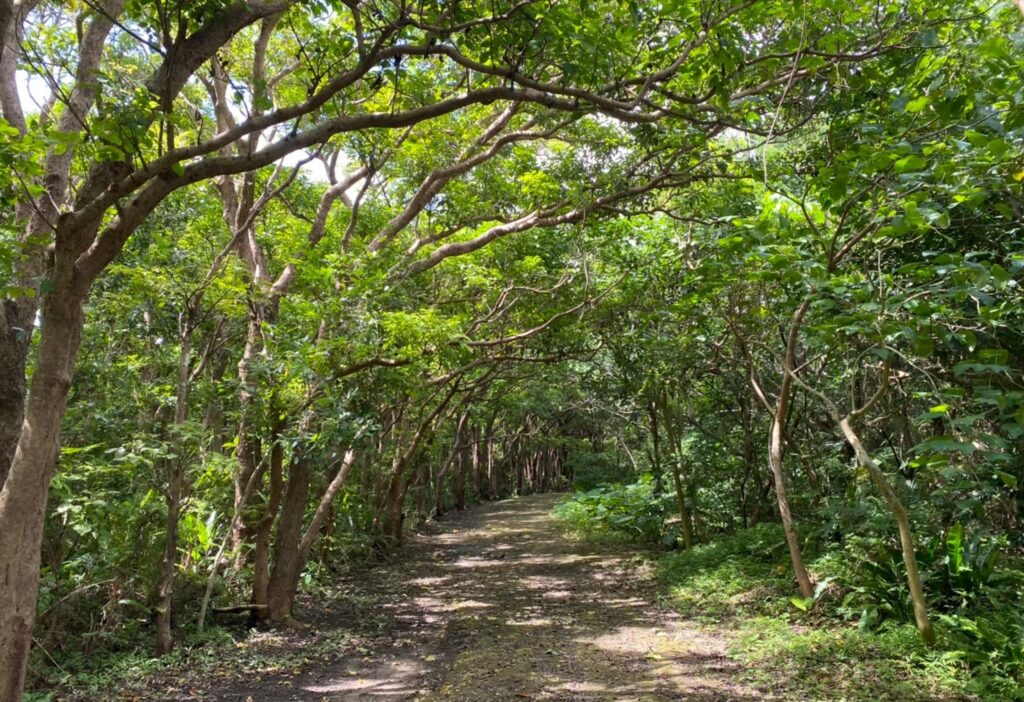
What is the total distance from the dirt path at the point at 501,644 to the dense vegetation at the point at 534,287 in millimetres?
788

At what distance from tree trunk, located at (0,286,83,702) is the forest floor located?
1824 millimetres

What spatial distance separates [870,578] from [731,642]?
148 cm

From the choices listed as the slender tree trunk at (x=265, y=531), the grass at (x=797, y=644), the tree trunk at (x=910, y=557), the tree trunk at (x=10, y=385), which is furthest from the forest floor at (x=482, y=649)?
the tree trunk at (x=10, y=385)

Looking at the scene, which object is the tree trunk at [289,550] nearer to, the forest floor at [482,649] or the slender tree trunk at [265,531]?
the slender tree trunk at [265,531]

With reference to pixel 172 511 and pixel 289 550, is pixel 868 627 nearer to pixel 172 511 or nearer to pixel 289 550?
pixel 289 550

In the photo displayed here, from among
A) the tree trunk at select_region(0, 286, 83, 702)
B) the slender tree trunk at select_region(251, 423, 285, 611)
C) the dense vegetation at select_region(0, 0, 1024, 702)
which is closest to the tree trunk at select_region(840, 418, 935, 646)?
the dense vegetation at select_region(0, 0, 1024, 702)

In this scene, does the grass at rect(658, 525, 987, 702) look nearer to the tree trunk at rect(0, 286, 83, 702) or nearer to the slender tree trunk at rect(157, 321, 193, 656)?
the tree trunk at rect(0, 286, 83, 702)

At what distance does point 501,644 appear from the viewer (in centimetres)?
684

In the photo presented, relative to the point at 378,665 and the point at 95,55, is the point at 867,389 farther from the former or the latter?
the point at 95,55

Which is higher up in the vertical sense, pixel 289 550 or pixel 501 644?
pixel 289 550

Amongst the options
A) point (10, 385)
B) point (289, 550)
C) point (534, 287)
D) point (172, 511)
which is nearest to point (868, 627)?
point (534, 287)

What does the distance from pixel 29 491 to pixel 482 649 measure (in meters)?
4.46

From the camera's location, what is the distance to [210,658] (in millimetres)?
6188

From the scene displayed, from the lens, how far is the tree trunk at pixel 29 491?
3629 millimetres
